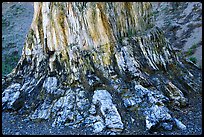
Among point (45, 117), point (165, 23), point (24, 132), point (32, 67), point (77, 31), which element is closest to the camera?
point (24, 132)

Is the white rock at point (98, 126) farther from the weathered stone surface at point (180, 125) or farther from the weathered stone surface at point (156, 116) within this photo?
the weathered stone surface at point (180, 125)

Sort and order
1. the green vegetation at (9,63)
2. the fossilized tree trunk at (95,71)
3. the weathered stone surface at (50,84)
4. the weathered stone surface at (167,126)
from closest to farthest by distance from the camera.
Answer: the weathered stone surface at (167,126)
the fossilized tree trunk at (95,71)
the weathered stone surface at (50,84)
the green vegetation at (9,63)

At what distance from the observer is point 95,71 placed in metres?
9.34

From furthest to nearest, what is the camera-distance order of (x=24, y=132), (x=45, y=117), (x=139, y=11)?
(x=139, y=11), (x=45, y=117), (x=24, y=132)

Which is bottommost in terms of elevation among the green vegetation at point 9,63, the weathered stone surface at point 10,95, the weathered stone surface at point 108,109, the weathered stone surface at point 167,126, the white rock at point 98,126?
the weathered stone surface at point 167,126

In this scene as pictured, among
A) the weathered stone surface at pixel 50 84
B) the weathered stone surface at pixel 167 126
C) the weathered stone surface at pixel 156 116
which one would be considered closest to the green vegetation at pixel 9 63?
the weathered stone surface at pixel 50 84

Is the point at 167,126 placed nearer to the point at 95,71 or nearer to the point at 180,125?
the point at 180,125

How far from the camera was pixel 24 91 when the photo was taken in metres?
Result: 9.70

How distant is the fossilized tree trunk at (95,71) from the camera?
8195 mm

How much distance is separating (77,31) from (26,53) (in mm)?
2558

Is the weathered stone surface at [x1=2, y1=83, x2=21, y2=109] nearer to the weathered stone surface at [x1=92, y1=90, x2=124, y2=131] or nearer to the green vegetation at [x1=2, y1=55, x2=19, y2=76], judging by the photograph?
the weathered stone surface at [x1=92, y1=90, x2=124, y2=131]

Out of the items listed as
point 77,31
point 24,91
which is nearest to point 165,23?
point 77,31

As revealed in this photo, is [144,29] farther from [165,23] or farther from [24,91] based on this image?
[165,23]

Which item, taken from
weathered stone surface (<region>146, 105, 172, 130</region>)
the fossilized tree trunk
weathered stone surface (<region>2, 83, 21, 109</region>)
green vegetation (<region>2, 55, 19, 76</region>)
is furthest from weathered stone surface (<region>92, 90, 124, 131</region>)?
green vegetation (<region>2, 55, 19, 76</region>)
